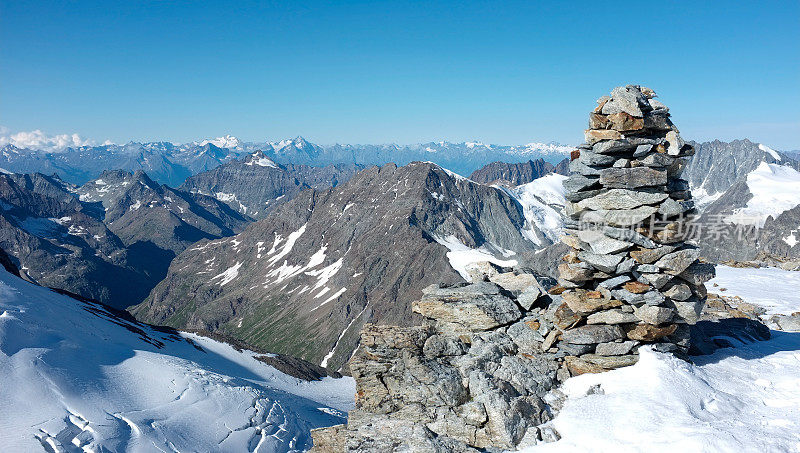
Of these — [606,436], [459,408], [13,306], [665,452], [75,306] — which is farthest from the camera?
[75,306]

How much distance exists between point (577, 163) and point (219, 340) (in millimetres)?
74454

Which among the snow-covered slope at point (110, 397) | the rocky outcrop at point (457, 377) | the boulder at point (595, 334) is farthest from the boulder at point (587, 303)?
the snow-covered slope at point (110, 397)

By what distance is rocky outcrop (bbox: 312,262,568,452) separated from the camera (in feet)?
49.0

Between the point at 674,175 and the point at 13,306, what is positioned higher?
the point at 674,175

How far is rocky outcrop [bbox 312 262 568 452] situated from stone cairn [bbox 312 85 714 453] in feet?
0.18

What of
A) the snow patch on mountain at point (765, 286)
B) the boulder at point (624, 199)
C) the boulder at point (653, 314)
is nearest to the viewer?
the boulder at point (653, 314)

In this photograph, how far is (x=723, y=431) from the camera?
12523 millimetres

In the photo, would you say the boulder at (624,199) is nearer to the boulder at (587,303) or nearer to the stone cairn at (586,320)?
the stone cairn at (586,320)

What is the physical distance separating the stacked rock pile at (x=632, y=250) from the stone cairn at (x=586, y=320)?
0.04 meters

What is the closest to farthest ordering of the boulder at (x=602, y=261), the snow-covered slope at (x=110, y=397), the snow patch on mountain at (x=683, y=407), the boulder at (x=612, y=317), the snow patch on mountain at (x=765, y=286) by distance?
the snow patch on mountain at (x=683, y=407), the boulder at (x=612, y=317), the boulder at (x=602, y=261), the snow-covered slope at (x=110, y=397), the snow patch on mountain at (x=765, y=286)

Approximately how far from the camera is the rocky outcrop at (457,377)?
14.9 meters

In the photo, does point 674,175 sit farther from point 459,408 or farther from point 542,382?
point 459,408

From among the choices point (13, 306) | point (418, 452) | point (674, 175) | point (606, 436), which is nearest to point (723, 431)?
point (606, 436)

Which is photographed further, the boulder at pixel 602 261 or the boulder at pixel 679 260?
the boulder at pixel 602 261
